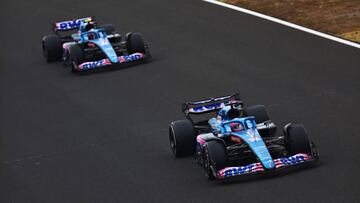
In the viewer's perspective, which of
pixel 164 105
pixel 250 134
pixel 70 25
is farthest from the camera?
pixel 70 25

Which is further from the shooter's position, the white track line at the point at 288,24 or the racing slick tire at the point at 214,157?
the white track line at the point at 288,24

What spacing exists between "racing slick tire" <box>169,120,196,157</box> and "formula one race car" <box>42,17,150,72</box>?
24.2ft

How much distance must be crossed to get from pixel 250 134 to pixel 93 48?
958 cm

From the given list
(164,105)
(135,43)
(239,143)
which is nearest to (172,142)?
(239,143)

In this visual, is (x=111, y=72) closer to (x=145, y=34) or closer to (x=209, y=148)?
(x=145, y=34)

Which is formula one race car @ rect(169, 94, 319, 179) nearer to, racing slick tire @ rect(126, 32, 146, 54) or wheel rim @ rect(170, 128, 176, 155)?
wheel rim @ rect(170, 128, 176, 155)

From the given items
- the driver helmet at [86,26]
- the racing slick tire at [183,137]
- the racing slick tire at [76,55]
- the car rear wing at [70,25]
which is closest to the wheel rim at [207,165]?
the racing slick tire at [183,137]

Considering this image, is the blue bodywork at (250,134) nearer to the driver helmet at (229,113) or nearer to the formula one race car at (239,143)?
the formula one race car at (239,143)

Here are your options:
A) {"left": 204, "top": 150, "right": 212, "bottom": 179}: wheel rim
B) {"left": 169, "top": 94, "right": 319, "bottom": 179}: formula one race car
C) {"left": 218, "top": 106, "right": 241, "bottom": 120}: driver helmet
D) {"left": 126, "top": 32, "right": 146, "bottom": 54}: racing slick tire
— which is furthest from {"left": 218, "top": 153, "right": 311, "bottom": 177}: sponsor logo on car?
{"left": 126, "top": 32, "right": 146, "bottom": 54}: racing slick tire

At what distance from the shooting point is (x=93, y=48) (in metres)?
24.6

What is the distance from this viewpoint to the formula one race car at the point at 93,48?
78.3ft

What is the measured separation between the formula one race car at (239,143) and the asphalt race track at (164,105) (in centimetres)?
22

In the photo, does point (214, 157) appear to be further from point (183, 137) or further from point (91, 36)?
point (91, 36)

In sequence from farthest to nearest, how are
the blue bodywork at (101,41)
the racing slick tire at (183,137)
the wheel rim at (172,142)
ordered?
the blue bodywork at (101,41) → the wheel rim at (172,142) → the racing slick tire at (183,137)
